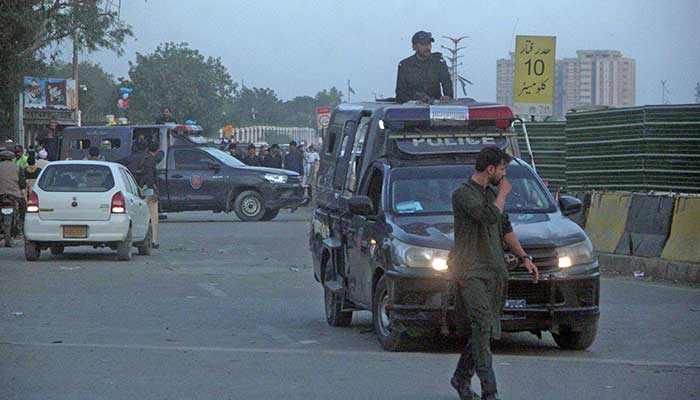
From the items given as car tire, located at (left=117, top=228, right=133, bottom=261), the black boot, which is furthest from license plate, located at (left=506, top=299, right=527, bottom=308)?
car tire, located at (left=117, top=228, right=133, bottom=261)

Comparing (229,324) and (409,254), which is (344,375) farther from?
(229,324)

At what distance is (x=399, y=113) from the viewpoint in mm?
12852

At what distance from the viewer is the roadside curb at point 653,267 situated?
1767 cm

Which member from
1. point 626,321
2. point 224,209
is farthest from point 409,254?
point 224,209

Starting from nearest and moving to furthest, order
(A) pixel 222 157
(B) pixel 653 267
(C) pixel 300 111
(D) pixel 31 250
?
(B) pixel 653 267, (D) pixel 31 250, (A) pixel 222 157, (C) pixel 300 111

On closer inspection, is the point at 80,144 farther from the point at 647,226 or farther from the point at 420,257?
the point at 420,257

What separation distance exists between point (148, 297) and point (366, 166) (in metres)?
4.20

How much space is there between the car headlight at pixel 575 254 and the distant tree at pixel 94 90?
88462 millimetres

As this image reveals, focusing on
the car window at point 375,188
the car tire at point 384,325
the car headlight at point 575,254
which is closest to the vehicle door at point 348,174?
the car window at point 375,188

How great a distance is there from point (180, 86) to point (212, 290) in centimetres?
9690

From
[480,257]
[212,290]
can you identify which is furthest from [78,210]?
[480,257]

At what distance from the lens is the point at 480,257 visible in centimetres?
857

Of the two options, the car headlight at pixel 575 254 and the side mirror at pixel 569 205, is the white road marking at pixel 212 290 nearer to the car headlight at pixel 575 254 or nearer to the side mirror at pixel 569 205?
the side mirror at pixel 569 205

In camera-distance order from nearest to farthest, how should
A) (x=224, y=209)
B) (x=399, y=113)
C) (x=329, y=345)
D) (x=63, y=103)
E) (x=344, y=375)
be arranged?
(x=344, y=375)
(x=329, y=345)
(x=399, y=113)
(x=224, y=209)
(x=63, y=103)
